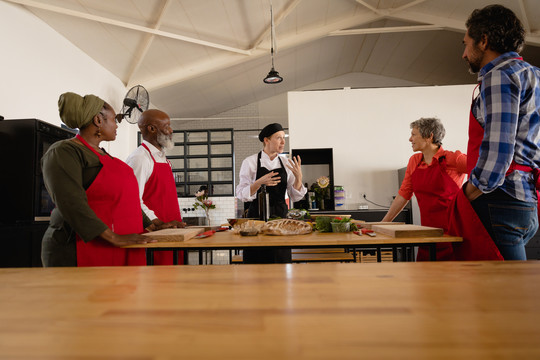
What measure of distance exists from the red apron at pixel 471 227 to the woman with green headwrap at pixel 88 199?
1452 mm

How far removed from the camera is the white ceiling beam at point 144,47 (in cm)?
472

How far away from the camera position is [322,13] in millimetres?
6348

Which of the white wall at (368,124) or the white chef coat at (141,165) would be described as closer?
the white chef coat at (141,165)

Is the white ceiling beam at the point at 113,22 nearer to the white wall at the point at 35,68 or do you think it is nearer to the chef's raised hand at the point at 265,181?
the white wall at the point at 35,68

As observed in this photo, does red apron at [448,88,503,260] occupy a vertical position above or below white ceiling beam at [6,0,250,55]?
below

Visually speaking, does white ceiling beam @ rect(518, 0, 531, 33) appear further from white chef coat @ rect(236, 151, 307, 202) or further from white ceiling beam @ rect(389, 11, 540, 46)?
white chef coat @ rect(236, 151, 307, 202)

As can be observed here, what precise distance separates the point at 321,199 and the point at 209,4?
3477 mm

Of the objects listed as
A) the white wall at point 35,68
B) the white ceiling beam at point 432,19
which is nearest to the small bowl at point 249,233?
the white wall at point 35,68

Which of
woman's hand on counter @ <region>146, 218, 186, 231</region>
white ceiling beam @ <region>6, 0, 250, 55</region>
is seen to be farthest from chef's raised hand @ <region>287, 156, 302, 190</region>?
white ceiling beam @ <region>6, 0, 250, 55</region>

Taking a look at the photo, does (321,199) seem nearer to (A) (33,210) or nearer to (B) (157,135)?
(B) (157,135)

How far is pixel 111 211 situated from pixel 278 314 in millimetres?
1524

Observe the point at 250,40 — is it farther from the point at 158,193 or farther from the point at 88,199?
the point at 88,199

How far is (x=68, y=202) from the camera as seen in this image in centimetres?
142

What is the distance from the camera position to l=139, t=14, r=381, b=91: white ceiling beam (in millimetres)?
6621
